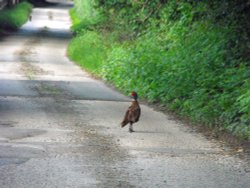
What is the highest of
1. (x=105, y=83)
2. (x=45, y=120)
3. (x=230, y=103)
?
(x=230, y=103)

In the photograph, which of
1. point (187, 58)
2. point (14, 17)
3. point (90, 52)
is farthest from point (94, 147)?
point (14, 17)

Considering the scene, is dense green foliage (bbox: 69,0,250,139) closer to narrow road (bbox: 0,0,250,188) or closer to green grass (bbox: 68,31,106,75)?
green grass (bbox: 68,31,106,75)

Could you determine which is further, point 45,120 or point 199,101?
point 199,101

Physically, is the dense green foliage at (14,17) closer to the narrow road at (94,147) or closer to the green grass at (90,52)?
the green grass at (90,52)

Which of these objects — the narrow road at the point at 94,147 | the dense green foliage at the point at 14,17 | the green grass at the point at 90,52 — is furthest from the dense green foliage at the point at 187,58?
the dense green foliage at the point at 14,17

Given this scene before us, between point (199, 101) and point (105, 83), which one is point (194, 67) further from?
point (105, 83)

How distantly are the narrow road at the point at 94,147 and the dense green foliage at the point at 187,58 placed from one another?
78 centimetres

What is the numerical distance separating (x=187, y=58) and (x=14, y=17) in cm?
4106

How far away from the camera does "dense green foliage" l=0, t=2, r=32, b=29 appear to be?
5544 cm

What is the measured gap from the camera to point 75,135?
1365cm

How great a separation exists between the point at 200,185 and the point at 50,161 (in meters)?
2.44

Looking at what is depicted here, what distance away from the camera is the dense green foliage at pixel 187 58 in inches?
626

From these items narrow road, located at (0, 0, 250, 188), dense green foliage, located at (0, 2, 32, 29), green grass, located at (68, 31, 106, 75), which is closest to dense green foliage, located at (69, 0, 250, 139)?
green grass, located at (68, 31, 106, 75)

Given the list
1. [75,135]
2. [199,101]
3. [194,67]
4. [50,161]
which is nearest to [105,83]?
[194,67]
